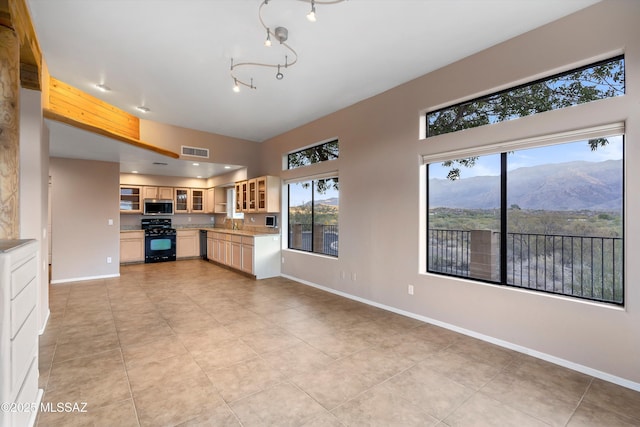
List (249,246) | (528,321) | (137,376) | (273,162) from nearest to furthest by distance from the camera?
(137,376), (528,321), (249,246), (273,162)

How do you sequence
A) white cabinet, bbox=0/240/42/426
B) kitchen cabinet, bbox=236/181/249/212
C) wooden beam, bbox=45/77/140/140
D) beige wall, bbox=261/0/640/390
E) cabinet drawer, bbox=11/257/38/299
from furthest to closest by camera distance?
kitchen cabinet, bbox=236/181/249/212, wooden beam, bbox=45/77/140/140, beige wall, bbox=261/0/640/390, cabinet drawer, bbox=11/257/38/299, white cabinet, bbox=0/240/42/426

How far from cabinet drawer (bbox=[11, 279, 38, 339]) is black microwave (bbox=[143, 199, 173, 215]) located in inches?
270

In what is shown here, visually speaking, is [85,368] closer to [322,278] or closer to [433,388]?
[433,388]

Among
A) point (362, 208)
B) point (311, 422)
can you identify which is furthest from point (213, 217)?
point (311, 422)

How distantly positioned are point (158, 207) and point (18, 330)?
7.37 metres

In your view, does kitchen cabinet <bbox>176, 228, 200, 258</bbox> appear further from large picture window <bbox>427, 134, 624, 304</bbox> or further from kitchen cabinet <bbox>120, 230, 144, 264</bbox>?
large picture window <bbox>427, 134, 624, 304</bbox>

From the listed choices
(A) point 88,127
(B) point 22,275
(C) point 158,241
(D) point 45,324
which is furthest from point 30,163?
(C) point 158,241

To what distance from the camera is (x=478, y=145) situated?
3215 mm

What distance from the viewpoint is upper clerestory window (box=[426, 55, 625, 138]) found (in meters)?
2.54

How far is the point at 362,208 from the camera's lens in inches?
178

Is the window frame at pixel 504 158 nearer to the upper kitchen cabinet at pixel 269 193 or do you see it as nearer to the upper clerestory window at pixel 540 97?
the upper clerestory window at pixel 540 97

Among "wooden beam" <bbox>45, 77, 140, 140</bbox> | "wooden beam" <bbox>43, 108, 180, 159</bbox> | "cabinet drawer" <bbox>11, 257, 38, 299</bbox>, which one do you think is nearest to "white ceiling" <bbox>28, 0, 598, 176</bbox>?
"wooden beam" <bbox>45, 77, 140, 140</bbox>

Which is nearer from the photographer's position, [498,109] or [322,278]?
[498,109]

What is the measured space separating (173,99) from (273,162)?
8.45ft
